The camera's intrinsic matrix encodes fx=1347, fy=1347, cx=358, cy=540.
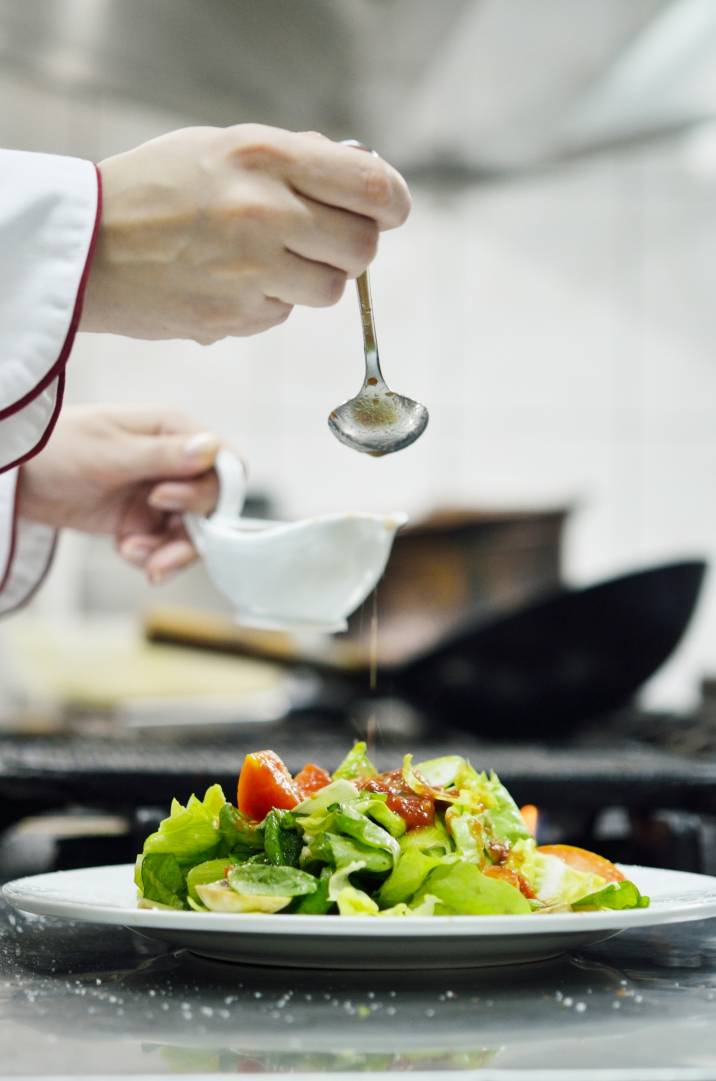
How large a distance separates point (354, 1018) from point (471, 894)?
88 mm

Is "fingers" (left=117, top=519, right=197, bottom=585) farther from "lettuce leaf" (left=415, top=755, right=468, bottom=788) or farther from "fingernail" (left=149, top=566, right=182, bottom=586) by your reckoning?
"lettuce leaf" (left=415, top=755, right=468, bottom=788)

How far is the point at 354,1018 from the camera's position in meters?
0.52

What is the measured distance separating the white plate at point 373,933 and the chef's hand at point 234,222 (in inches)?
12.1

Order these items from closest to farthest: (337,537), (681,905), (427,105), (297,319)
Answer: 1. (681,905)
2. (337,537)
3. (427,105)
4. (297,319)

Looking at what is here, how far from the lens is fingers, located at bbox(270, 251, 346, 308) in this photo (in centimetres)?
68

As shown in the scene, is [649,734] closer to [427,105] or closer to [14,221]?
[14,221]

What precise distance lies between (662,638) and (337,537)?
0.66 m

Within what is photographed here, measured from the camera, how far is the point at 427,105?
314 cm

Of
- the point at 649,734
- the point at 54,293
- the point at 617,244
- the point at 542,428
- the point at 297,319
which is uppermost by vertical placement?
the point at 617,244

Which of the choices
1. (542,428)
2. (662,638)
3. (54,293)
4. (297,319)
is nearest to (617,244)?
(542,428)

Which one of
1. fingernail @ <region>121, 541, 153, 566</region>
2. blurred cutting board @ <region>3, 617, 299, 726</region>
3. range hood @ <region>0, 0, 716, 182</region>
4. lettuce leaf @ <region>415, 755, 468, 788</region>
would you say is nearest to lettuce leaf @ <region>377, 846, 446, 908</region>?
lettuce leaf @ <region>415, 755, 468, 788</region>

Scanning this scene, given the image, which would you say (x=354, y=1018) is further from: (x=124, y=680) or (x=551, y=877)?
→ (x=124, y=680)

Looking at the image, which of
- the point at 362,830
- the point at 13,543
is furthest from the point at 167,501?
the point at 362,830

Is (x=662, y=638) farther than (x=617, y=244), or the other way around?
(x=617, y=244)
